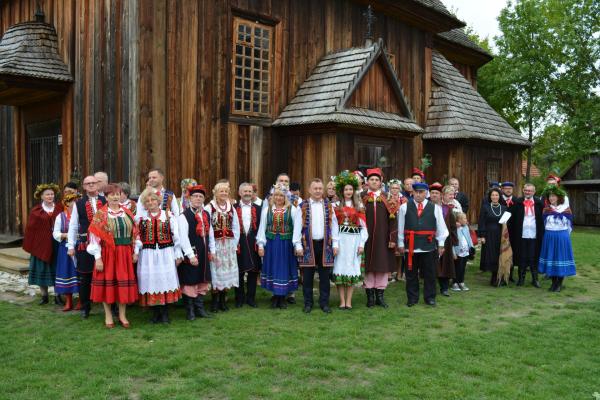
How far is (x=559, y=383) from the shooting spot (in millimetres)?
4852

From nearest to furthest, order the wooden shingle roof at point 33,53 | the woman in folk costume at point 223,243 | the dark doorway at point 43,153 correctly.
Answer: the woman in folk costume at point 223,243 → the wooden shingle roof at point 33,53 → the dark doorway at point 43,153

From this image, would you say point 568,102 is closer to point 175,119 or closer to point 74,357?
point 175,119

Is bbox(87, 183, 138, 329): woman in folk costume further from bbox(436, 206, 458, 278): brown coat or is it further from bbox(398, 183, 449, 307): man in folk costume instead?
bbox(436, 206, 458, 278): brown coat

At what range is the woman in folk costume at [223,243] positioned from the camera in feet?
24.3

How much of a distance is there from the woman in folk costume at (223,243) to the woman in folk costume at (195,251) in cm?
16

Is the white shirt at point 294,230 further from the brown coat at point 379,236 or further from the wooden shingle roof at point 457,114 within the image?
the wooden shingle roof at point 457,114

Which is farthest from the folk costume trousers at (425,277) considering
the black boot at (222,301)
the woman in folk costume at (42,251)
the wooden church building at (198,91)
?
the woman in folk costume at (42,251)

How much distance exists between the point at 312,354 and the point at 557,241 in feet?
18.9

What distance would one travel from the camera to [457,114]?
1575 centimetres

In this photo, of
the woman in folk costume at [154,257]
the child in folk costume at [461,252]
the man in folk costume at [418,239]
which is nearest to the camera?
the woman in folk costume at [154,257]

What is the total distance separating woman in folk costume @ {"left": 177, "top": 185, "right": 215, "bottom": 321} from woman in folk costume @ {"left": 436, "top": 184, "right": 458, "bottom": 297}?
3.61 m

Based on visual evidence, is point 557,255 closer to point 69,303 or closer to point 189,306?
point 189,306

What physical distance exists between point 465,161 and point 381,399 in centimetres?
1280

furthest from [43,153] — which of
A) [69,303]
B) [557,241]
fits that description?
[557,241]
